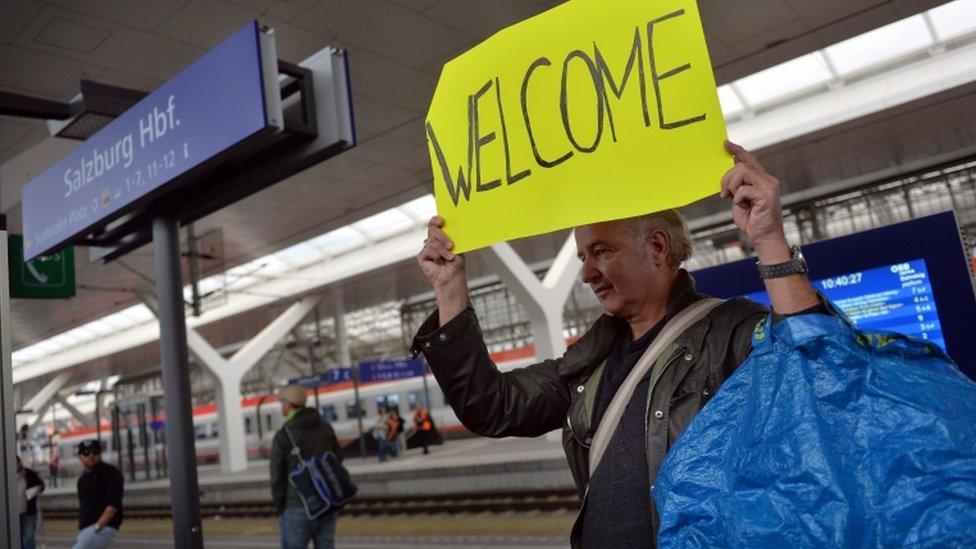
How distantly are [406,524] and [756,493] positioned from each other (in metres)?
9.96

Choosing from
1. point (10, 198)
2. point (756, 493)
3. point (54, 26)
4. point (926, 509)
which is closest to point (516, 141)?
point (756, 493)

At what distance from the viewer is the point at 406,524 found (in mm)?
10367

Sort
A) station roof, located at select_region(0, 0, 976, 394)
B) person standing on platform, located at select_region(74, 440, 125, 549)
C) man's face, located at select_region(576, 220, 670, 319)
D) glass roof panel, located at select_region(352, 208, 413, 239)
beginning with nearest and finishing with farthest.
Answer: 1. man's face, located at select_region(576, 220, 670, 319)
2. person standing on platform, located at select_region(74, 440, 125, 549)
3. station roof, located at select_region(0, 0, 976, 394)
4. glass roof panel, located at select_region(352, 208, 413, 239)

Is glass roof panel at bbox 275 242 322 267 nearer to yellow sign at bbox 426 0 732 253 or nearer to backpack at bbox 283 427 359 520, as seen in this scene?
backpack at bbox 283 427 359 520

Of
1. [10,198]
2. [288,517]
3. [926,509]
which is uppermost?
[10,198]

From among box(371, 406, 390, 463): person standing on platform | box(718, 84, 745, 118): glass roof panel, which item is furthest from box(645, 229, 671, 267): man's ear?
box(371, 406, 390, 463): person standing on platform

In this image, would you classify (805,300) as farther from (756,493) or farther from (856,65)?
(856,65)

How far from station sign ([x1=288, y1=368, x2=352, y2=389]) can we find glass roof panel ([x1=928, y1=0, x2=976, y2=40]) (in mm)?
13427

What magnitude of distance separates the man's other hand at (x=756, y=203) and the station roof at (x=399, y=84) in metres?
5.92

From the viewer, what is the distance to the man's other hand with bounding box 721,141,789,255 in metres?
1.24

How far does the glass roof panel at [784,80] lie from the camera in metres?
10.8

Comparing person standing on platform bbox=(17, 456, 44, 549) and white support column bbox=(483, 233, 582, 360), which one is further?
white support column bbox=(483, 233, 582, 360)

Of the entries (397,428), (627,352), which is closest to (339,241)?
(397,428)

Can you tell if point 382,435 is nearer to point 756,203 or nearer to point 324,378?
point 324,378
